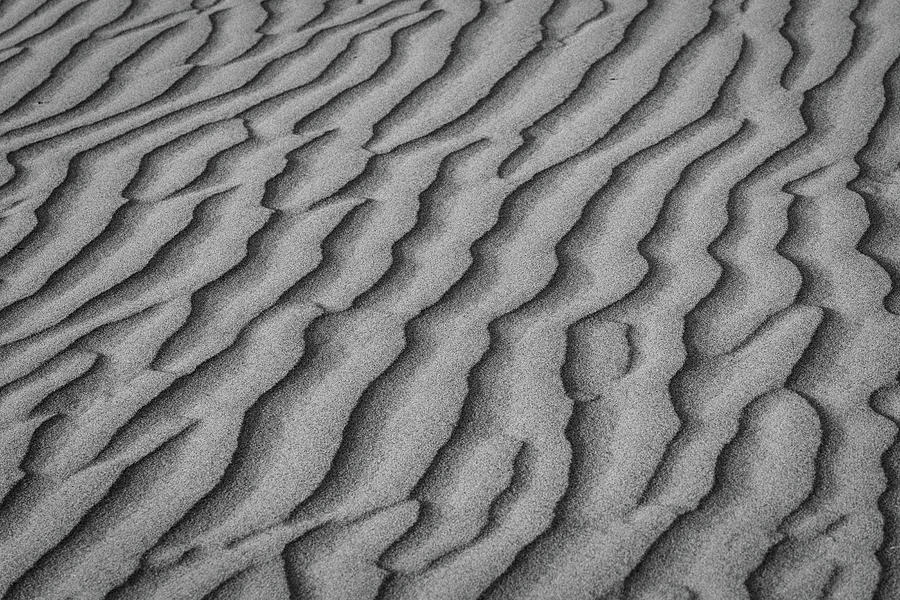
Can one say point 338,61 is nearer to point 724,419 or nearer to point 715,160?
point 715,160

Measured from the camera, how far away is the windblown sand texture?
2336 millimetres

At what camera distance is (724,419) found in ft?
8.67

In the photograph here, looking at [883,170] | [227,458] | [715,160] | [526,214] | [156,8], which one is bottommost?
[883,170]

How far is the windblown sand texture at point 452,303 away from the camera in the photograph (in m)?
2.34

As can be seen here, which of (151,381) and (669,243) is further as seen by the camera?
(669,243)

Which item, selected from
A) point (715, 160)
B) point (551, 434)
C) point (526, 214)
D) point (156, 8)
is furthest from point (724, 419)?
point (156, 8)

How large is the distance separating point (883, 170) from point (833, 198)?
0.28m

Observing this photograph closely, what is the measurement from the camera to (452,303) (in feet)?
10.1

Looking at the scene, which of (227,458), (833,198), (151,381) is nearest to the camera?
(227,458)

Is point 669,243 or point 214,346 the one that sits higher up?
point 214,346

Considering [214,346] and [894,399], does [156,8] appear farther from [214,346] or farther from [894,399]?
[894,399]

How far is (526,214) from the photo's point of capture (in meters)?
3.50

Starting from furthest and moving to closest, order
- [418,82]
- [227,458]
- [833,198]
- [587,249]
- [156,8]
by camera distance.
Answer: [156,8], [418,82], [833,198], [587,249], [227,458]

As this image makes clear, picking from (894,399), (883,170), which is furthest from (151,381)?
(883,170)
